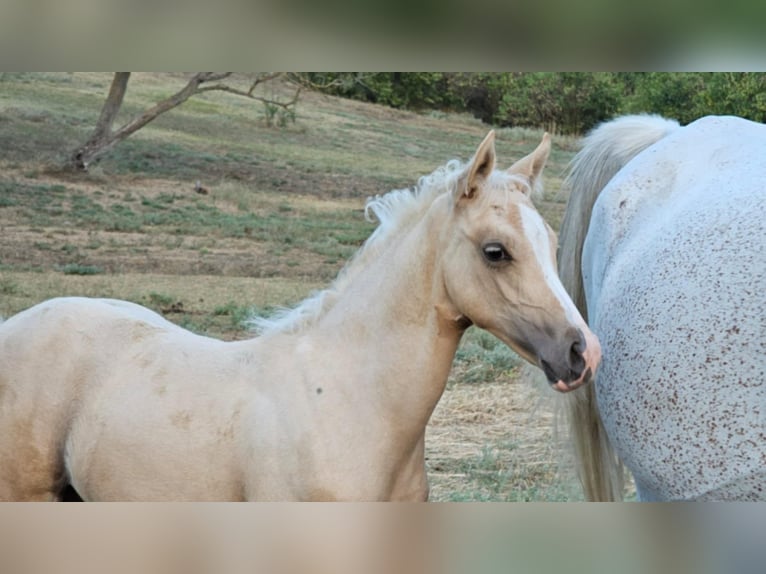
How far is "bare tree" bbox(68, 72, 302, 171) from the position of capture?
4469 mm

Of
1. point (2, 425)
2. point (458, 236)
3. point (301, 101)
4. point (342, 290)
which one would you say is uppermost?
point (301, 101)

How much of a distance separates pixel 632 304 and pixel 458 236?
1.68 feet

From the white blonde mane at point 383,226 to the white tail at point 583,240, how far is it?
0.88 metres

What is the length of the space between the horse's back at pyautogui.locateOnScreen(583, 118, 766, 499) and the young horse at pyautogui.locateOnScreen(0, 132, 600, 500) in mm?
316

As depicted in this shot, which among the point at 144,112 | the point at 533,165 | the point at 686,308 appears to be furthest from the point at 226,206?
the point at 686,308

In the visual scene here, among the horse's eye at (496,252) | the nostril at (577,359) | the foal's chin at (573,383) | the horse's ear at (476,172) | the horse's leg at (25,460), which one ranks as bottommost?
the horse's leg at (25,460)

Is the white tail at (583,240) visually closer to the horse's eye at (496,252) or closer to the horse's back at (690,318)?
the horse's back at (690,318)

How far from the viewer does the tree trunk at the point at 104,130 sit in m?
4.45

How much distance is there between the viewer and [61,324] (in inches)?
96.7

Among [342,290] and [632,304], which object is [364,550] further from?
[632,304]

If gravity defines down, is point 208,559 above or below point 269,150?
below

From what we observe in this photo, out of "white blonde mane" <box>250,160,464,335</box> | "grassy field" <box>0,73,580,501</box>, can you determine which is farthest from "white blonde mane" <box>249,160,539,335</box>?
"grassy field" <box>0,73,580,501</box>

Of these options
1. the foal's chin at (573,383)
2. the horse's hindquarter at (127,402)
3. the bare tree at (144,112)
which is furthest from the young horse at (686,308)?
the bare tree at (144,112)
